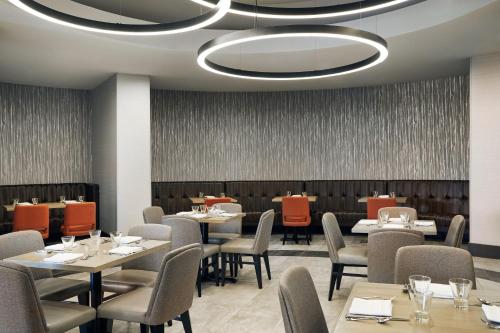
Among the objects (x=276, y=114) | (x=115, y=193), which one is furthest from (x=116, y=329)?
(x=276, y=114)

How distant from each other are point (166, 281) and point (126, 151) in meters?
5.31

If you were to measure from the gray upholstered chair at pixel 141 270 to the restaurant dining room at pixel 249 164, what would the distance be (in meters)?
0.02

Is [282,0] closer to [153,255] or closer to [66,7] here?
[66,7]

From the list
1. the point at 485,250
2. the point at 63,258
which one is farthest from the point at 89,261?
the point at 485,250

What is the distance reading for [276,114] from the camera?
31.8ft

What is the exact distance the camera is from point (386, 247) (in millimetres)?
3660

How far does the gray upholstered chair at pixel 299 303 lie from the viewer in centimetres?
177

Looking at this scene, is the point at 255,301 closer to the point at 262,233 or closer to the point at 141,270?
the point at 262,233

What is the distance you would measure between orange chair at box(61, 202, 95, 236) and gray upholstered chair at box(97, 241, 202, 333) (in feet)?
13.6

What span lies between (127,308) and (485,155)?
5723 millimetres

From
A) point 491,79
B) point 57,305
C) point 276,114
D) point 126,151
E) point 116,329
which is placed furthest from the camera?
point 276,114

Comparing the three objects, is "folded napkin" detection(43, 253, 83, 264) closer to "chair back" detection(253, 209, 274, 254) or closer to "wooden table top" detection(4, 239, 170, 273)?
"wooden table top" detection(4, 239, 170, 273)

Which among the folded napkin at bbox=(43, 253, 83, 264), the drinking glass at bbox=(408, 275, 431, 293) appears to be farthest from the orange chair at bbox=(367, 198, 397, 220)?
the drinking glass at bbox=(408, 275, 431, 293)

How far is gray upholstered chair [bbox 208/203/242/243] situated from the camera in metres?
5.93
